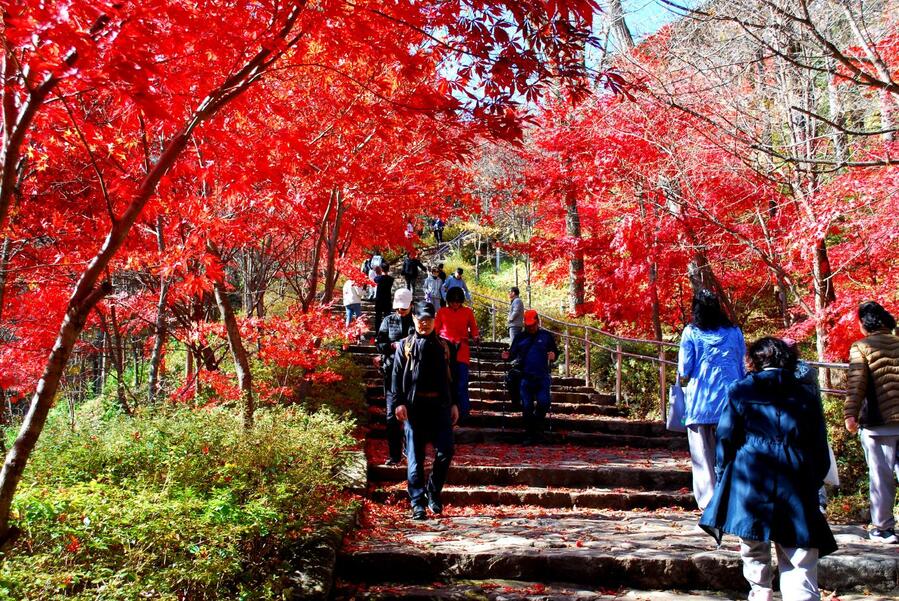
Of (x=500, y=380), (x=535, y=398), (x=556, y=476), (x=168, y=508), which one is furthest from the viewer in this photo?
(x=500, y=380)

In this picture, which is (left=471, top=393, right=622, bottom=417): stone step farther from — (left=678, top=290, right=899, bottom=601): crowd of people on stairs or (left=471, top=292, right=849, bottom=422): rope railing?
(left=678, top=290, right=899, bottom=601): crowd of people on stairs

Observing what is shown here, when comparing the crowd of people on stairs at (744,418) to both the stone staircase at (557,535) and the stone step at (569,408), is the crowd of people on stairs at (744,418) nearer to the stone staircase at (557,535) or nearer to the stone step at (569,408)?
the stone staircase at (557,535)

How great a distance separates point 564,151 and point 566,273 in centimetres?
803

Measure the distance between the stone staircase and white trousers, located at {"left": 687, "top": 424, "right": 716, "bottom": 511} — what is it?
43cm

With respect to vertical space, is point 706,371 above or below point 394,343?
below

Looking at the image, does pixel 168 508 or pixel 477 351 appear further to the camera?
pixel 477 351

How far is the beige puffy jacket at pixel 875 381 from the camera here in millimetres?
5004

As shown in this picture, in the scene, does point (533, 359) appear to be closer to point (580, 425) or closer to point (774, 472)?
point (580, 425)

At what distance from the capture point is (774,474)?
11.3 feet

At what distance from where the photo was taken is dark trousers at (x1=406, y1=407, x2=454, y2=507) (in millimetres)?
6012

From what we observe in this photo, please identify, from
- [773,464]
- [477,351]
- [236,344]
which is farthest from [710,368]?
[477,351]

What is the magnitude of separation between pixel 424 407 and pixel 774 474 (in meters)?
3.21

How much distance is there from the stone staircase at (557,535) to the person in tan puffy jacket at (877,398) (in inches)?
17.8

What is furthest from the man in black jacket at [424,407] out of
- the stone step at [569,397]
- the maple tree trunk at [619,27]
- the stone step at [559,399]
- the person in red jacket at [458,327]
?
the maple tree trunk at [619,27]
